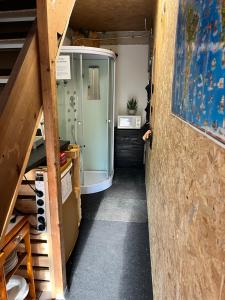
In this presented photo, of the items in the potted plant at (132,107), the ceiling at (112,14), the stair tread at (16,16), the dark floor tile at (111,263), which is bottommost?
the dark floor tile at (111,263)

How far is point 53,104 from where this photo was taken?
4.94ft

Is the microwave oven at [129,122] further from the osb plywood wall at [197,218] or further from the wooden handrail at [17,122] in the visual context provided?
the osb plywood wall at [197,218]

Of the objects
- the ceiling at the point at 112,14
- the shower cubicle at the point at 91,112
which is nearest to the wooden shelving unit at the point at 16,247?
the shower cubicle at the point at 91,112

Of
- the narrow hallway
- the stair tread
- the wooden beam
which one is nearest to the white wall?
the narrow hallway

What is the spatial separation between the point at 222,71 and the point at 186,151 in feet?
1.30

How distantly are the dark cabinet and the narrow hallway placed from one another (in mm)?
1097

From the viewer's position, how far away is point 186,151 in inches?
33.6

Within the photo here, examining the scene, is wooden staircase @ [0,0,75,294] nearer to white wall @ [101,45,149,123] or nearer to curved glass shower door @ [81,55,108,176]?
curved glass shower door @ [81,55,108,176]

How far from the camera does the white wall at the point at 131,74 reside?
15.1ft

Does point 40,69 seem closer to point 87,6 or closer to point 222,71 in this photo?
point 222,71

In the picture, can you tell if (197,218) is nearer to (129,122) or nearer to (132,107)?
(129,122)

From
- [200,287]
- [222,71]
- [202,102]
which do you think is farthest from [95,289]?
[222,71]

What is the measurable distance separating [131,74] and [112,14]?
1.32 meters

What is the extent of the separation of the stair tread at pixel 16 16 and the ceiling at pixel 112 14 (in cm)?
183
